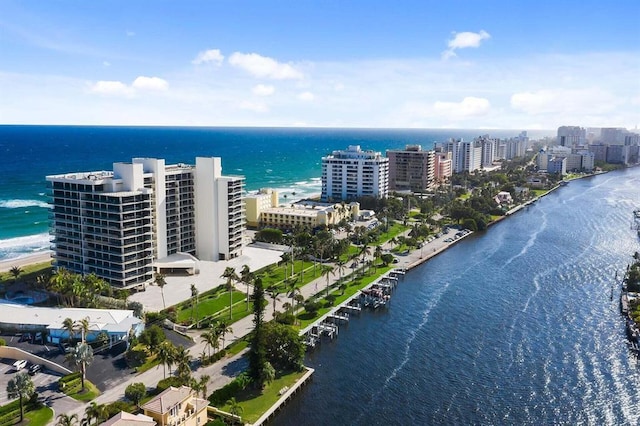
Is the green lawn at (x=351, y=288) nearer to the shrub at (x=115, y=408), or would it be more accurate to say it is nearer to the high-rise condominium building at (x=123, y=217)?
the high-rise condominium building at (x=123, y=217)

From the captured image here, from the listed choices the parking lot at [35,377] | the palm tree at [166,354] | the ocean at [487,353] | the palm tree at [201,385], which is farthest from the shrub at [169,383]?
the parking lot at [35,377]

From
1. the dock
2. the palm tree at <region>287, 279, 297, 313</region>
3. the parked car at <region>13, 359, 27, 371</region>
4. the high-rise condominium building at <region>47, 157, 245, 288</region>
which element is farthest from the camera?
the high-rise condominium building at <region>47, 157, 245, 288</region>

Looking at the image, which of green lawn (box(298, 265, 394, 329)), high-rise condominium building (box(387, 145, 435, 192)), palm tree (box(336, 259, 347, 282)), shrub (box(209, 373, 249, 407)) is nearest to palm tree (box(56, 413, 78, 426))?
shrub (box(209, 373, 249, 407))

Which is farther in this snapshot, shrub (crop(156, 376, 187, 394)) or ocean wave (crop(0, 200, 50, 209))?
ocean wave (crop(0, 200, 50, 209))

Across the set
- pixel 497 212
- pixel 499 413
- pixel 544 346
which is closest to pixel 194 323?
pixel 499 413

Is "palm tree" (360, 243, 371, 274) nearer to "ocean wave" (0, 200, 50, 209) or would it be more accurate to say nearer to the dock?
the dock

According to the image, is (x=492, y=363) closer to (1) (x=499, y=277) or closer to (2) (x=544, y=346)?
(2) (x=544, y=346)
